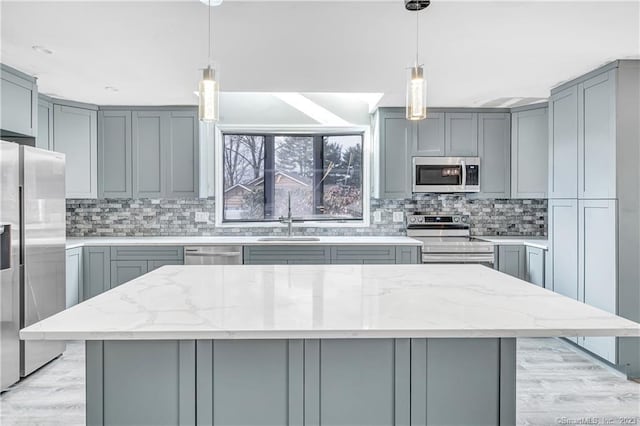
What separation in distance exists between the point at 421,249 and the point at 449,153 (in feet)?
3.59

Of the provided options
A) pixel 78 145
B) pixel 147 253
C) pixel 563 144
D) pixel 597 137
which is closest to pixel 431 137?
pixel 563 144

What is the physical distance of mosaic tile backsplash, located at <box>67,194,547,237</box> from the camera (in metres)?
4.45

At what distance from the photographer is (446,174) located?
4238 mm

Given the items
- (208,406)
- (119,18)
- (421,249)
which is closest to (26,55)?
(119,18)

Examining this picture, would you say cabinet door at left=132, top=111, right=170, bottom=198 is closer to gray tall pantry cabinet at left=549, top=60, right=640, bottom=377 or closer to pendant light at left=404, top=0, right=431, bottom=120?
pendant light at left=404, top=0, right=431, bottom=120

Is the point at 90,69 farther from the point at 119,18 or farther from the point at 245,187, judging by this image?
the point at 245,187

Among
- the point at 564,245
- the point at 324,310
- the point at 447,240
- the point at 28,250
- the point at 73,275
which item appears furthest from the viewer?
the point at 447,240

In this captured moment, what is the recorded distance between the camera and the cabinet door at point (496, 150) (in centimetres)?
425

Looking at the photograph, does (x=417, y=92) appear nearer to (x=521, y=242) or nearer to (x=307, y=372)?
(x=307, y=372)

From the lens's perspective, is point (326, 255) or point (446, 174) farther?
point (446, 174)

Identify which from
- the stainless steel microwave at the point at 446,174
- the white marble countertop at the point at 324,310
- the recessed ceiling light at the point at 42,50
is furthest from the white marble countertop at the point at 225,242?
the white marble countertop at the point at 324,310

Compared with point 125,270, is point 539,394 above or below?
below

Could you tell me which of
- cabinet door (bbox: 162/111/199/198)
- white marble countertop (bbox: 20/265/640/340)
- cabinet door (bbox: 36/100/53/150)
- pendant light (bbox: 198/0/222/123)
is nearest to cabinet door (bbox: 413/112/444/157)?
cabinet door (bbox: 162/111/199/198)

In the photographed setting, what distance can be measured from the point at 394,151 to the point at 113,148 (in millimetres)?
2895
